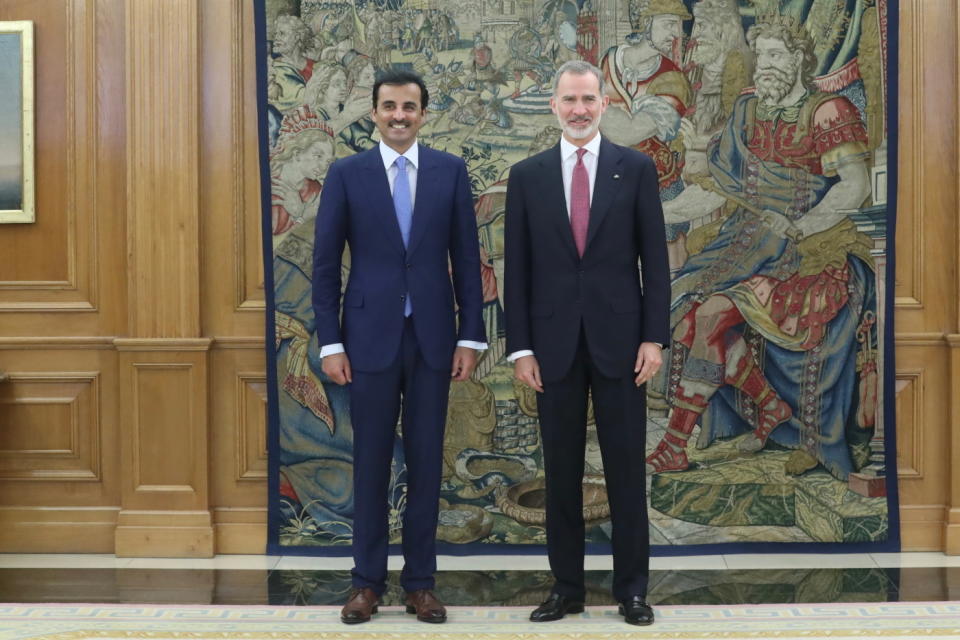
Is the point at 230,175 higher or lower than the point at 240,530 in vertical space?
higher

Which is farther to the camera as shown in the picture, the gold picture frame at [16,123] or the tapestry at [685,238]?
the gold picture frame at [16,123]

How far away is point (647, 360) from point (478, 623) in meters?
0.92

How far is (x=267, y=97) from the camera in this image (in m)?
3.99

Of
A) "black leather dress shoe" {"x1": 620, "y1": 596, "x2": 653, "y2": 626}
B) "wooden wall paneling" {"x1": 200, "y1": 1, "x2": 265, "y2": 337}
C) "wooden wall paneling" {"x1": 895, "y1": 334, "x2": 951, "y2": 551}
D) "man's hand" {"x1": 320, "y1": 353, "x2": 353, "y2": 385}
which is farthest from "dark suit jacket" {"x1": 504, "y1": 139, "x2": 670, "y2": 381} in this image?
"wooden wall paneling" {"x1": 895, "y1": 334, "x2": 951, "y2": 551}

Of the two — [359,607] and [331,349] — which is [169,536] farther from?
[331,349]

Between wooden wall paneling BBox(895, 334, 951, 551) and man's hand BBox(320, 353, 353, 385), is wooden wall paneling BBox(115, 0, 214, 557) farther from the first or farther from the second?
wooden wall paneling BBox(895, 334, 951, 551)

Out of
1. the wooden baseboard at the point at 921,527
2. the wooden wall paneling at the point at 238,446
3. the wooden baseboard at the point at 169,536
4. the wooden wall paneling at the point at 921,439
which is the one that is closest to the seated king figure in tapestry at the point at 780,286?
the wooden wall paneling at the point at 921,439

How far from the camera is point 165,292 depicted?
4.02 metres

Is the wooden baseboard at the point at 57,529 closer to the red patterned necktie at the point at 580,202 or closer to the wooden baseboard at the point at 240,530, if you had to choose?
the wooden baseboard at the point at 240,530

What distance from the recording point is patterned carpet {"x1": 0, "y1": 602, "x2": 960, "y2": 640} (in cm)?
306

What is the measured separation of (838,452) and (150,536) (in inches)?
101

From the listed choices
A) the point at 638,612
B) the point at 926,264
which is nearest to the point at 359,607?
the point at 638,612

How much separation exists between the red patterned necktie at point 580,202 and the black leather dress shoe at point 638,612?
1.02 m

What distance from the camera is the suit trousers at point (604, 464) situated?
314 centimetres
